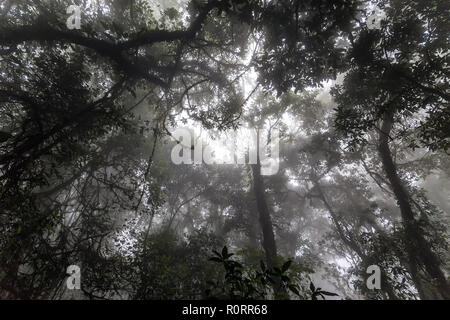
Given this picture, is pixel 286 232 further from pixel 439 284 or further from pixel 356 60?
pixel 356 60

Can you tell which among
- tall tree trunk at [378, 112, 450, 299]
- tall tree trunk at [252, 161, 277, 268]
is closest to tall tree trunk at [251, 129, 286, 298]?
tall tree trunk at [252, 161, 277, 268]

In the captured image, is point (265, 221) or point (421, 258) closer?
point (421, 258)

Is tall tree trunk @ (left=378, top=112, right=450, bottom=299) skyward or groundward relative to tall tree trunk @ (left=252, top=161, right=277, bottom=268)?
groundward

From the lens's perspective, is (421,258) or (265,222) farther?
(265,222)

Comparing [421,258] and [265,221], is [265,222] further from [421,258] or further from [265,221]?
[421,258]

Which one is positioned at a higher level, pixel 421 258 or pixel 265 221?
pixel 265 221

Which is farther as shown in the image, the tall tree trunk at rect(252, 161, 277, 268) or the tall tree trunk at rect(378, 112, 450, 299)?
→ the tall tree trunk at rect(252, 161, 277, 268)

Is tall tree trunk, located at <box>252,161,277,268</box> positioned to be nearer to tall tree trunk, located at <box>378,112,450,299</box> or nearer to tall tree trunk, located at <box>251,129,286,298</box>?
tall tree trunk, located at <box>251,129,286,298</box>

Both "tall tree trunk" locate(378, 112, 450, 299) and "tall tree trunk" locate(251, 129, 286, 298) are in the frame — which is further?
"tall tree trunk" locate(251, 129, 286, 298)

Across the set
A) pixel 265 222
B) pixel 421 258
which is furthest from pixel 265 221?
pixel 421 258

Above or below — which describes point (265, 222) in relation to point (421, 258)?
above
